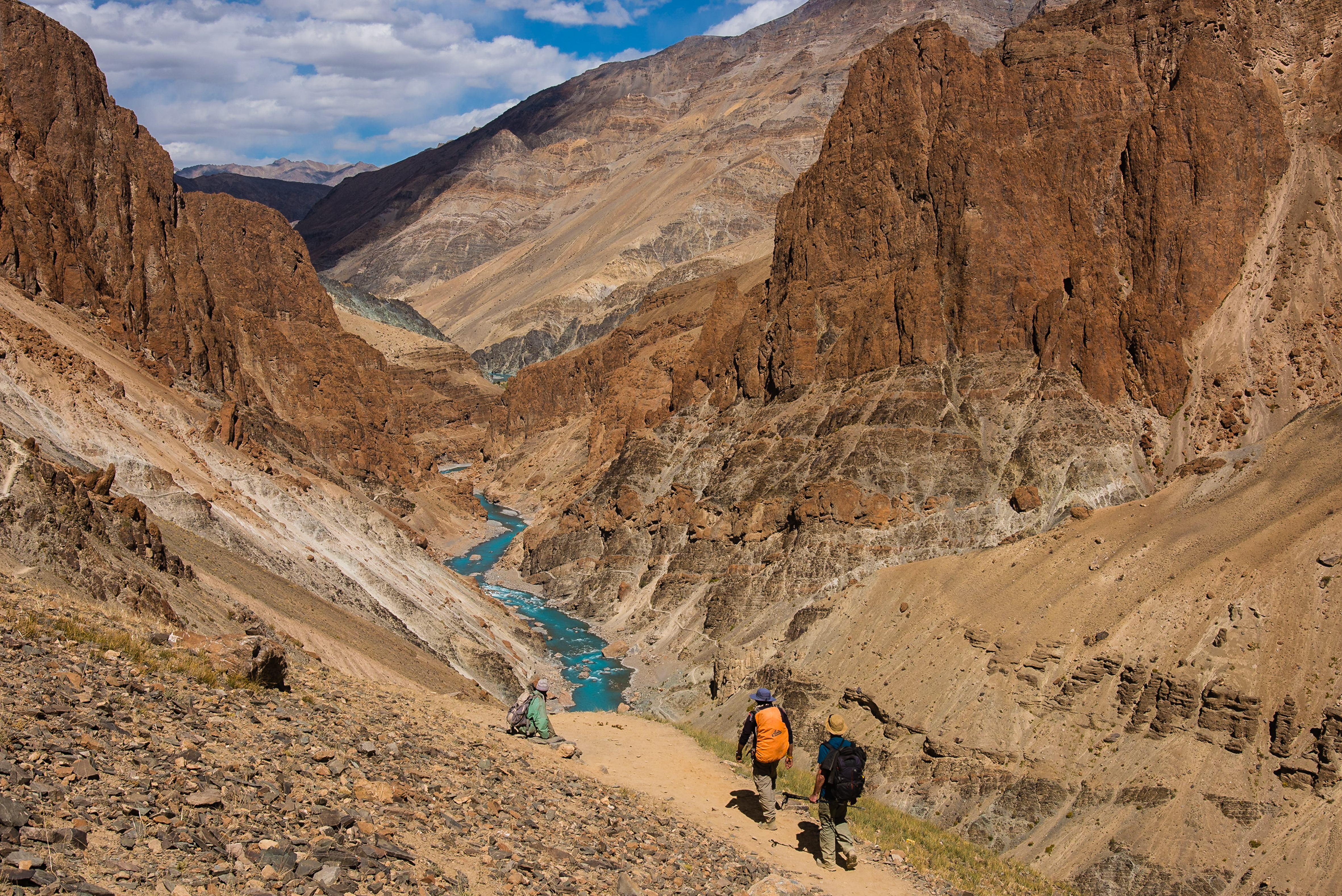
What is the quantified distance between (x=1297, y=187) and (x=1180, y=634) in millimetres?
37100

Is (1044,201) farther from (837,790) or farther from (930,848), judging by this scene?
(837,790)

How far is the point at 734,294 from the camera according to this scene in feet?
260

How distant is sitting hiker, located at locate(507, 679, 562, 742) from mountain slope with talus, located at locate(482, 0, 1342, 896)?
13418 mm

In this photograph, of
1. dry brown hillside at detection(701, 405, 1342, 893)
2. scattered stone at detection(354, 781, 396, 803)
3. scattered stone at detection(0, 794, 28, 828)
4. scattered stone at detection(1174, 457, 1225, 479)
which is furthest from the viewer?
scattered stone at detection(1174, 457, 1225, 479)

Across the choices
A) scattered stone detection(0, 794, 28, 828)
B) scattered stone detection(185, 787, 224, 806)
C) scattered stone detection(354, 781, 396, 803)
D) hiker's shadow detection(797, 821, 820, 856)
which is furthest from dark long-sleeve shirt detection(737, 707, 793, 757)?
scattered stone detection(0, 794, 28, 828)

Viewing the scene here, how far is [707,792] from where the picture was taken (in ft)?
51.1

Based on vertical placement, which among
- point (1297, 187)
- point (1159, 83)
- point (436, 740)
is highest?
point (1159, 83)

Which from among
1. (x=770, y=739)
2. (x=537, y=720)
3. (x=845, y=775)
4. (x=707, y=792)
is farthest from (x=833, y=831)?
(x=537, y=720)

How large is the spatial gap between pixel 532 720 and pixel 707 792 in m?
2.97

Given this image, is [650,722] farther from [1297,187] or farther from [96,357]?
[1297,187]

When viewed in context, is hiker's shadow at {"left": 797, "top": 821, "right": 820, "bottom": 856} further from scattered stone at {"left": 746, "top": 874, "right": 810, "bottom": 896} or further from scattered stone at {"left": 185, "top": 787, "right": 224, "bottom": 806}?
scattered stone at {"left": 185, "top": 787, "right": 224, "bottom": 806}

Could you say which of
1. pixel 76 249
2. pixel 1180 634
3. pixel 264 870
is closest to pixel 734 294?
pixel 76 249

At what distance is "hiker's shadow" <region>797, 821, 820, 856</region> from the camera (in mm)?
13664

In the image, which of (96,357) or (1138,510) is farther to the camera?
(96,357)
